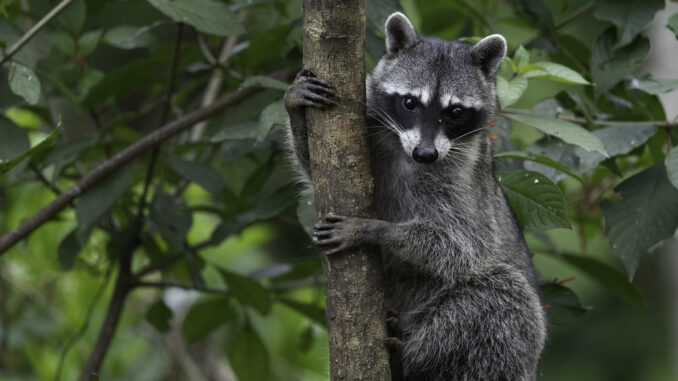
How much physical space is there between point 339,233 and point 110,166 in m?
2.06

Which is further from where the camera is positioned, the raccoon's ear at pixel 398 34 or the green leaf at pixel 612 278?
the green leaf at pixel 612 278

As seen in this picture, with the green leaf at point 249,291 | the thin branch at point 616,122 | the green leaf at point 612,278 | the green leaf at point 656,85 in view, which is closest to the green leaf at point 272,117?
the green leaf at point 249,291

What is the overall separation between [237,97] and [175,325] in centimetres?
377

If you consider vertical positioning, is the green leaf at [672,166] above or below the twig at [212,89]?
below

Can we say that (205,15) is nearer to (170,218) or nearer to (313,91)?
(313,91)

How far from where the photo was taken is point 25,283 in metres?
7.82

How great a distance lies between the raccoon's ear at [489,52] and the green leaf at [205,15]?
1.53 m

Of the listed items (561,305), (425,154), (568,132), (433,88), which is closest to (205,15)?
(433,88)

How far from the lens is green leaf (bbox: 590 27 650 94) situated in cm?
520

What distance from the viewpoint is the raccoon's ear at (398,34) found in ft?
16.3

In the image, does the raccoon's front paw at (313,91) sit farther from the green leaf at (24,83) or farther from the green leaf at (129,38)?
the green leaf at (129,38)

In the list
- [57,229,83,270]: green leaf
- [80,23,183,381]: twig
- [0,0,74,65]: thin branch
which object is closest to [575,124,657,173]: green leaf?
[80,23,183,381]: twig

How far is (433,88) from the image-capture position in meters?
4.93

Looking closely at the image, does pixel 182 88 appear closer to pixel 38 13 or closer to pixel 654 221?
pixel 38 13
